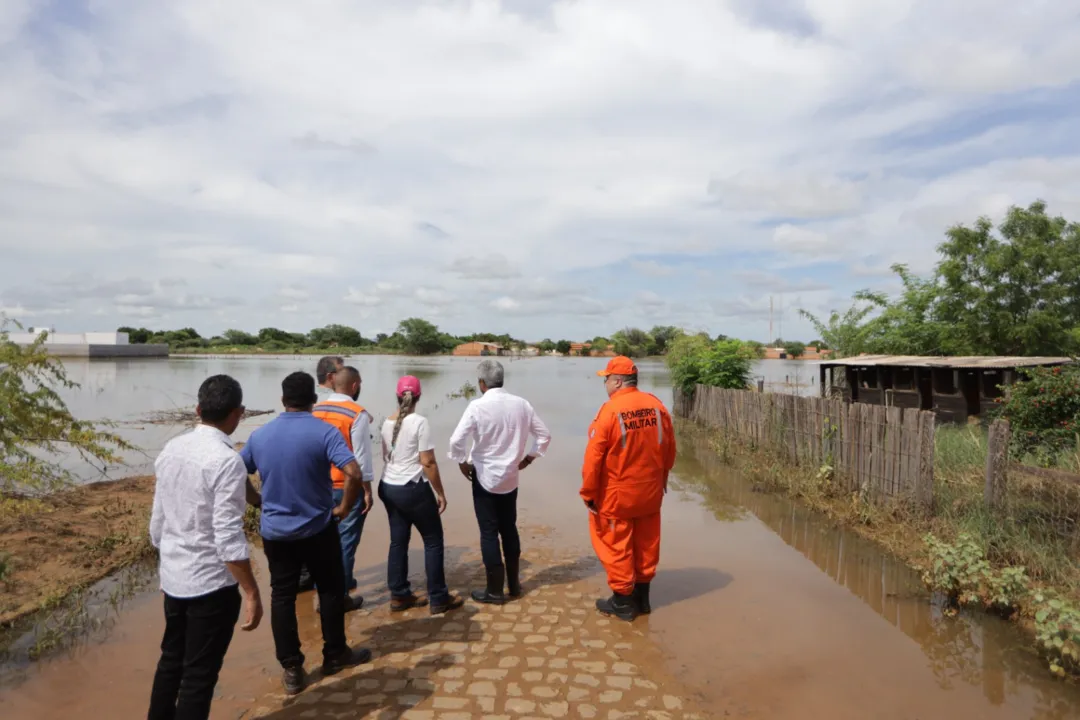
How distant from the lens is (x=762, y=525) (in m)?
7.62

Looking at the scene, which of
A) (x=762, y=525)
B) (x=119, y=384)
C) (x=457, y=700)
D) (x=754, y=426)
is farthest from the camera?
(x=119, y=384)

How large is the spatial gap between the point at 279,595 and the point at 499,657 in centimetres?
141

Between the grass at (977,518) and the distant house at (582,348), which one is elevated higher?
the distant house at (582,348)

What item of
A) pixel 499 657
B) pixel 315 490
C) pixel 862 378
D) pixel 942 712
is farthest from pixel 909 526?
pixel 862 378

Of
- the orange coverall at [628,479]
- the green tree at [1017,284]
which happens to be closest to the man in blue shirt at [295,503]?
the orange coverall at [628,479]

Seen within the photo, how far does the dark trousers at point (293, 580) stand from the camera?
3615mm

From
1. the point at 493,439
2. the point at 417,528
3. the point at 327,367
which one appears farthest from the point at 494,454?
the point at 327,367

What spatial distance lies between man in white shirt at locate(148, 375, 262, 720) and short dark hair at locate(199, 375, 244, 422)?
0.32 ft

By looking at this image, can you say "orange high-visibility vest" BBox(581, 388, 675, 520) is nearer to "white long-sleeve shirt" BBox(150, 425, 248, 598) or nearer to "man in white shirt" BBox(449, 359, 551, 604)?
"man in white shirt" BBox(449, 359, 551, 604)

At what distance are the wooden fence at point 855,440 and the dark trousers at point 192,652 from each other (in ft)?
21.0

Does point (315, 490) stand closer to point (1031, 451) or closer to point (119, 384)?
point (1031, 451)

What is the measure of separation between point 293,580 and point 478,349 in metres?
110

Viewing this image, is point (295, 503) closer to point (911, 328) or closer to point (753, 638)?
point (753, 638)

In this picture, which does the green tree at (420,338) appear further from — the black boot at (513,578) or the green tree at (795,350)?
the black boot at (513,578)
